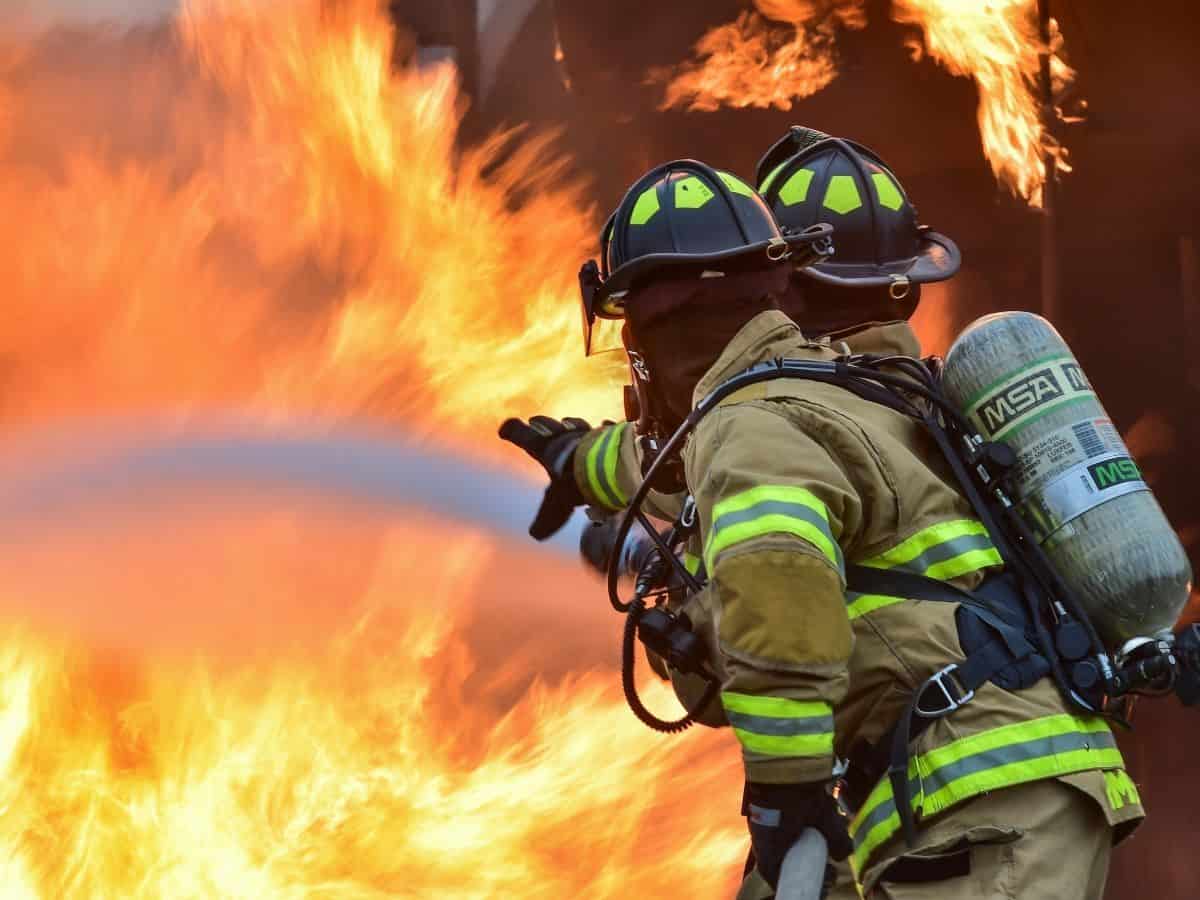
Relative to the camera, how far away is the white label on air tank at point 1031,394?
321 cm

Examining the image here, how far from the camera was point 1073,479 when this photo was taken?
312 cm

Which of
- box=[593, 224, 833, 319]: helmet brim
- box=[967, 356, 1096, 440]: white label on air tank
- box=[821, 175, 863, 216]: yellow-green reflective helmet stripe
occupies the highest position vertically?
box=[593, 224, 833, 319]: helmet brim

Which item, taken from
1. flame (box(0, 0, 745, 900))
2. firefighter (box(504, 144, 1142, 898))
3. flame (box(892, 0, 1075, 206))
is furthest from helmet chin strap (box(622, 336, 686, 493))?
flame (box(892, 0, 1075, 206))

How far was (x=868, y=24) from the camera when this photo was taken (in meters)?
6.43

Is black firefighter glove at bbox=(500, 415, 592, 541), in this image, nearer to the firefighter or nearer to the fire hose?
the firefighter

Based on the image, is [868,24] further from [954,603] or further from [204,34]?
[954,603]

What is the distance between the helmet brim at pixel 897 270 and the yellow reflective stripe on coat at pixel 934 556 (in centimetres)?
107

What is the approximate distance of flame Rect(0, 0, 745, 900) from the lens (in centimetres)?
503

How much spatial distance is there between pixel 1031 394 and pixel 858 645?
0.66 meters

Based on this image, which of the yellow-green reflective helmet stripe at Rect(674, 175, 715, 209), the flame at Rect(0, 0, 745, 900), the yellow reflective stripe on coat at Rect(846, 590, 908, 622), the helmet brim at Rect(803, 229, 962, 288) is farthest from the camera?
the flame at Rect(0, 0, 745, 900)

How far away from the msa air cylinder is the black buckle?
36 cm

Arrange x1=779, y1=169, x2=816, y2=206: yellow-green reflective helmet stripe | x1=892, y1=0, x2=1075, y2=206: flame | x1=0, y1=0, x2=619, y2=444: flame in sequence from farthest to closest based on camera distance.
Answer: x1=892, y1=0, x2=1075, y2=206: flame, x1=0, y1=0, x2=619, y2=444: flame, x1=779, y1=169, x2=816, y2=206: yellow-green reflective helmet stripe

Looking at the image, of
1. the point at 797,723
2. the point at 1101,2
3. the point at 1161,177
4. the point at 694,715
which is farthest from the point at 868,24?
the point at 797,723

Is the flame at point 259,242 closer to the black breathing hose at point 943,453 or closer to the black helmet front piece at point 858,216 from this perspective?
the black helmet front piece at point 858,216
